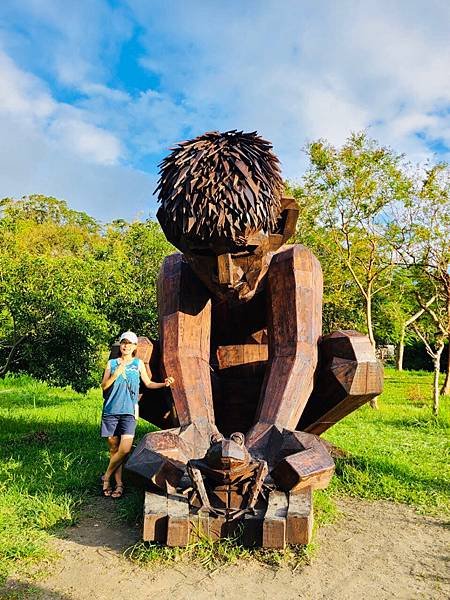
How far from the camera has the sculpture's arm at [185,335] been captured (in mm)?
4398

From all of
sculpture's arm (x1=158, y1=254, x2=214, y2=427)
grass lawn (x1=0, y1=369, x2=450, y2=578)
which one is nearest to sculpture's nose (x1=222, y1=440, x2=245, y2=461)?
sculpture's arm (x1=158, y1=254, x2=214, y2=427)

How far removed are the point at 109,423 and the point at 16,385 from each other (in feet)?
37.8

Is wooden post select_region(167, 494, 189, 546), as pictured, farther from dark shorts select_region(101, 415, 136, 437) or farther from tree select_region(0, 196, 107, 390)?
tree select_region(0, 196, 107, 390)

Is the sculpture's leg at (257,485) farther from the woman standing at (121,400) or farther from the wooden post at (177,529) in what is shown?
the woman standing at (121,400)

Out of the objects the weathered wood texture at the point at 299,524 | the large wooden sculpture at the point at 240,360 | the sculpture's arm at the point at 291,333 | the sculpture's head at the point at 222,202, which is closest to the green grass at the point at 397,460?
the large wooden sculpture at the point at 240,360

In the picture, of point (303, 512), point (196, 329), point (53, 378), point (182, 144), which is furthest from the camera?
point (53, 378)

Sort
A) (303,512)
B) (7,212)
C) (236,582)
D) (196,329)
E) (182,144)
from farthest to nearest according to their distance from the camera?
(7,212) → (196,329) → (182,144) → (303,512) → (236,582)

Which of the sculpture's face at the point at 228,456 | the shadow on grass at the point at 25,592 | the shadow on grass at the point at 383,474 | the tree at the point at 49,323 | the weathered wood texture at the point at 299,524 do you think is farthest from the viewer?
the tree at the point at 49,323

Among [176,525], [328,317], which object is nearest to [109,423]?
[176,525]

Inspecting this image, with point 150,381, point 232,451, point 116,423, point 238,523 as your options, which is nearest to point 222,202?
point 232,451

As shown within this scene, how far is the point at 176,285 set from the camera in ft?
15.9

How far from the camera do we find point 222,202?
3.83m

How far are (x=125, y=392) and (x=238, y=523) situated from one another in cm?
167

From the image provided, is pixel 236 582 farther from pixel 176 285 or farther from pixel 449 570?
pixel 176 285
